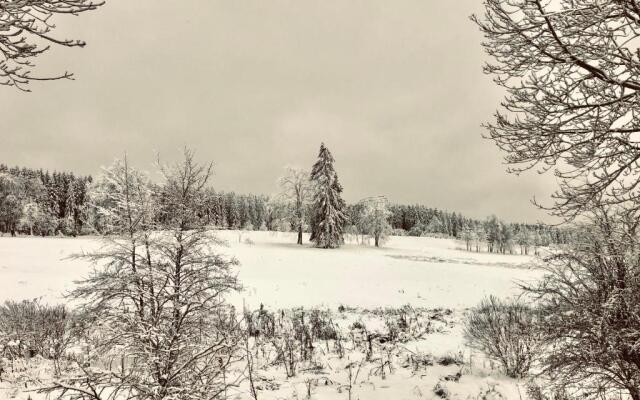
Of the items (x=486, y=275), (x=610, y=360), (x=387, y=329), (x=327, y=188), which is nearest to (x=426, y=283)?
(x=486, y=275)

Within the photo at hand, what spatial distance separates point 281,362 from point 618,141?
7.14 metres

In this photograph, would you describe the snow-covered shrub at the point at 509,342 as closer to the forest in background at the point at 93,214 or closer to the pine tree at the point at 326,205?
the forest in background at the point at 93,214

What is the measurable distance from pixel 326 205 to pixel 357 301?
21.2 meters

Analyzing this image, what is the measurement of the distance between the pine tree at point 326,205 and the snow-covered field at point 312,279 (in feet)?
16.2

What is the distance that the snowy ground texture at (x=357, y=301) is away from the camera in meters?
6.67

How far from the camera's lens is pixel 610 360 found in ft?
16.5

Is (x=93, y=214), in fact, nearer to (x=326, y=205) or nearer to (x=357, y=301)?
(x=326, y=205)

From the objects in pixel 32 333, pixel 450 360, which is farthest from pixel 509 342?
pixel 32 333

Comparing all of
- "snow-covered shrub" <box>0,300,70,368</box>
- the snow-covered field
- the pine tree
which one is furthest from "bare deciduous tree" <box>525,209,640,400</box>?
the pine tree

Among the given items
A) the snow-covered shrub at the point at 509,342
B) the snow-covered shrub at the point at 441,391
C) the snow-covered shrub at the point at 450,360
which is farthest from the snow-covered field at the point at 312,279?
the snow-covered shrub at the point at 441,391

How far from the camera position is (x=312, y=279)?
77.7 feet

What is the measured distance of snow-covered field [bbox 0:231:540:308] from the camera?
1783 centimetres

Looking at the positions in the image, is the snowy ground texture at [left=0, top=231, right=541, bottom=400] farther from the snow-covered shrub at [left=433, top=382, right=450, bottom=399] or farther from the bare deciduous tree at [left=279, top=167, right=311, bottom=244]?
the bare deciduous tree at [left=279, top=167, right=311, bottom=244]

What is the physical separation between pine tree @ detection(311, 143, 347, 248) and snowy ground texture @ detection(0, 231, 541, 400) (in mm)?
4713
